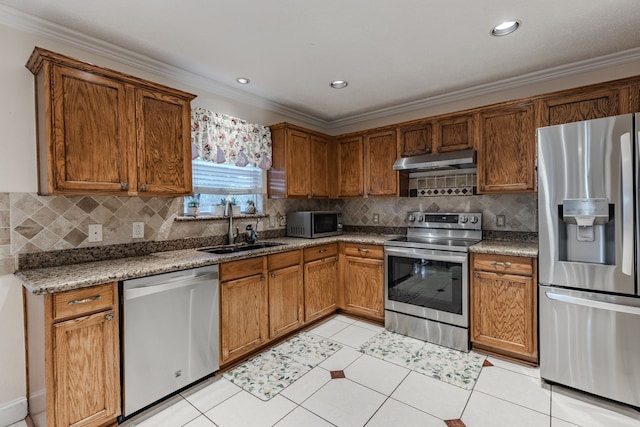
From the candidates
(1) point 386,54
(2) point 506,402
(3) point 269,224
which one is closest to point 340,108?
(1) point 386,54

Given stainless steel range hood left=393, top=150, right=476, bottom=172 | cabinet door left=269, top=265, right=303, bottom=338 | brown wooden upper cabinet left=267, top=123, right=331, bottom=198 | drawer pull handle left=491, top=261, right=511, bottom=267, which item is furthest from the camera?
brown wooden upper cabinet left=267, top=123, right=331, bottom=198

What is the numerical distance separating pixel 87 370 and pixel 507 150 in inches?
138

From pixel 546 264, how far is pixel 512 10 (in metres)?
1.71

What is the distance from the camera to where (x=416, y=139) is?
10.9ft

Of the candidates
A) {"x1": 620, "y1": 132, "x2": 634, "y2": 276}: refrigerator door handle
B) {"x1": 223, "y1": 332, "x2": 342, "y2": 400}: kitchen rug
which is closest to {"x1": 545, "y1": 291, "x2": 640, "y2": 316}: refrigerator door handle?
{"x1": 620, "y1": 132, "x2": 634, "y2": 276}: refrigerator door handle

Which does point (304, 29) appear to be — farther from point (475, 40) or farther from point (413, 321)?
point (413, 321)

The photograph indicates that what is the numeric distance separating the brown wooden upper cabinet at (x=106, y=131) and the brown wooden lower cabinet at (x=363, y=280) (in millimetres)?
1868

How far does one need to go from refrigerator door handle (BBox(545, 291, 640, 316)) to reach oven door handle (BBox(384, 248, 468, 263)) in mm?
662

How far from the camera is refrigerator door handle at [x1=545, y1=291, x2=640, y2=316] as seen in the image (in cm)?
185

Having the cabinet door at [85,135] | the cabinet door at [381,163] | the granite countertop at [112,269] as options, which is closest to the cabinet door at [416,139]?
the cabinet door at [381,163]

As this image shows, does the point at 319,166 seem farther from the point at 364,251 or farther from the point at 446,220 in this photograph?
the point at 446,220

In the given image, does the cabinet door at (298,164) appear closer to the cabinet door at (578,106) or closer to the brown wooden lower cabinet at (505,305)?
the brown wooden lower cabinet at (505,305)

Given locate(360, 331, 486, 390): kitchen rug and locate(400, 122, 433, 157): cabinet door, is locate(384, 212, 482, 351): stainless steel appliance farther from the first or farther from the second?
locate(400, 122, 433, 157): cabinet door

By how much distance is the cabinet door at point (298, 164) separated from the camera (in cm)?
343
